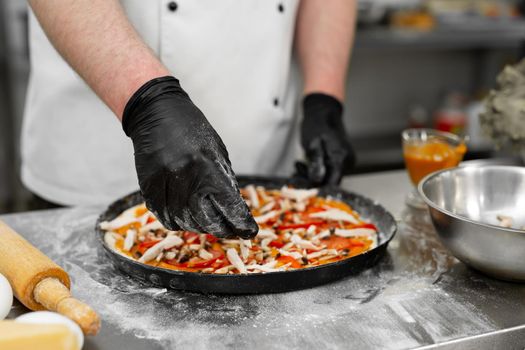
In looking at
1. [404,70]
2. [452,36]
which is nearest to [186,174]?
[452,36]

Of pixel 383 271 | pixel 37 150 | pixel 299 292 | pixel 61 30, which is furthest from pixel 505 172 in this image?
pixel 37 150

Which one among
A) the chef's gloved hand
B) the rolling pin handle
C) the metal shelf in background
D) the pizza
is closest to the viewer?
the rolling pin handle

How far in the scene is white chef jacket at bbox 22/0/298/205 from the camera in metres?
1.76

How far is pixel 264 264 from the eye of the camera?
4.18 ft

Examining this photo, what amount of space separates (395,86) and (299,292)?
11.8 feet

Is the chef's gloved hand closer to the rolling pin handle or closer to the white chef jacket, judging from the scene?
the rolling pin handle

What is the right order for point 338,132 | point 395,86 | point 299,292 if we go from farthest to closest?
point 395,86, point 338,132, point 299,292

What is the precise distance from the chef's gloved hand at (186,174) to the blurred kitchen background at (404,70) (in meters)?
2.46

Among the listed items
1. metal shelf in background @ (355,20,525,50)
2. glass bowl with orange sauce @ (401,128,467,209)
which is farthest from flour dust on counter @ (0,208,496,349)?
metal shelf in background @ (355,20,525,50)

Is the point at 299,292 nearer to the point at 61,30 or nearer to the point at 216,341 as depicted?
the point at 216,341

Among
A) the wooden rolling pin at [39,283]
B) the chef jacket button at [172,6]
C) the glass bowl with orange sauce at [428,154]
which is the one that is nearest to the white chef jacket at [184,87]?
the chef jacket button at [172,6]

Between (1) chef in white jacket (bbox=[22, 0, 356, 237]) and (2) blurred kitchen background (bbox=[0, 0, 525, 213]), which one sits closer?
(1) chef in white jacket (bbox=[22, 0, 356, 237])

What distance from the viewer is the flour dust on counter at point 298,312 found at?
41.2 inches

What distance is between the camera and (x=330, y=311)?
1.14 meters
